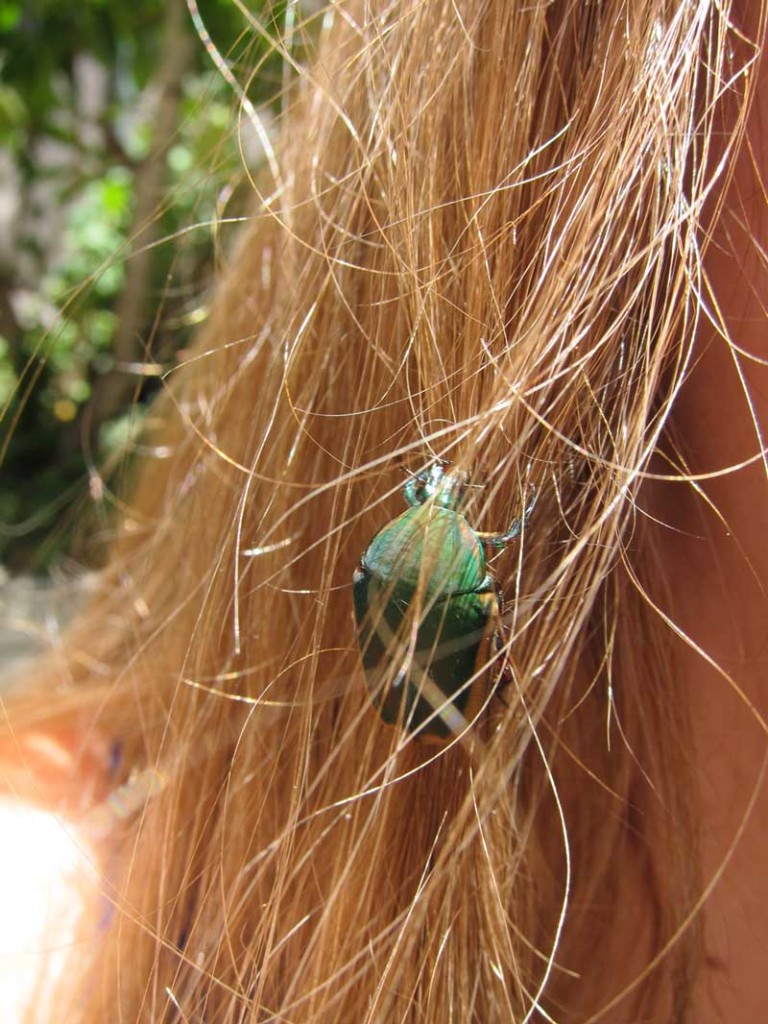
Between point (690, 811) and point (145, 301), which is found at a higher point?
point (145, 301)

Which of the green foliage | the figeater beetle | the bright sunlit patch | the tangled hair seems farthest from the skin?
the green foliage

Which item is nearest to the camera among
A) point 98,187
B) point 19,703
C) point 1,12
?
point 19,703

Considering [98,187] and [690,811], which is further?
[98,187]

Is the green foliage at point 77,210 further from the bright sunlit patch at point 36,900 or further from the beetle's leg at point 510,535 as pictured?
the beetle's leg at point 510,535

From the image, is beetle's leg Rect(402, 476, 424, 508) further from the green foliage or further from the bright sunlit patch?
the green foliage

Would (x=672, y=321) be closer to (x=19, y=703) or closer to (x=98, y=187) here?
(x=19, y=703)

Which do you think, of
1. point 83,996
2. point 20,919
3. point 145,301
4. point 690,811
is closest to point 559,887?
point 690,811

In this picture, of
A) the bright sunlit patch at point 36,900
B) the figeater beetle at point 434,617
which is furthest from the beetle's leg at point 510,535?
the bright sunlit patch at point 36,900
